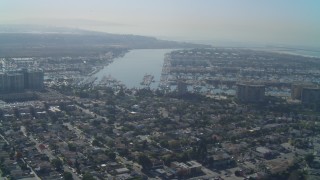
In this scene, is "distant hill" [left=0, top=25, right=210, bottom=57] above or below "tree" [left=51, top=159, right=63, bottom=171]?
above

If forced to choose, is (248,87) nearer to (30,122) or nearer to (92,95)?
(92,95)

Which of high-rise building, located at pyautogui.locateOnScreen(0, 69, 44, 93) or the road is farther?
high-rise building, located at pyautogui.locateOnScreen(0, 69, 44, 93)

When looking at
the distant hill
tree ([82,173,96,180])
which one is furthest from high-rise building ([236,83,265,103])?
the distant hill

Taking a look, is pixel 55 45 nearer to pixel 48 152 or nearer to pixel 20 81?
pixel 20 81

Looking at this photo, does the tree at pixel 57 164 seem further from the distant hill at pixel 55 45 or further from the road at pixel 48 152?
the distant hill at pixel 55 45

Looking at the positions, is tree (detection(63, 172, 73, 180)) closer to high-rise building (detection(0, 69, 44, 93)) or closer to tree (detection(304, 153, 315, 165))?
tree (detection(304, 153, 315, 165))

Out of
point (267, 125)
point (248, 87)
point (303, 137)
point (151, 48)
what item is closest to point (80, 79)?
point (248, 87)

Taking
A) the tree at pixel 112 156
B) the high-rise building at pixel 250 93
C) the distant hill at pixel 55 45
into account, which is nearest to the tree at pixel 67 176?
the tree at pixel 112 156

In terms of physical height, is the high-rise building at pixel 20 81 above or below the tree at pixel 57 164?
above
